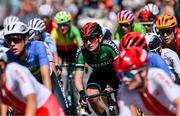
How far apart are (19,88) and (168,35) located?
178 inches

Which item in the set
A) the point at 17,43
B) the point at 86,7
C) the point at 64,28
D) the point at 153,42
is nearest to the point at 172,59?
the point at 153,42

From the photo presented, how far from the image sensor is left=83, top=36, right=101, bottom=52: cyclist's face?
11.1 meters

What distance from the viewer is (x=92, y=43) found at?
11.2 m

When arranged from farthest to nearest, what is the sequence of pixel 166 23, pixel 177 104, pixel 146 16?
pixel 146 16, pixel 166 23, pixel 177 104

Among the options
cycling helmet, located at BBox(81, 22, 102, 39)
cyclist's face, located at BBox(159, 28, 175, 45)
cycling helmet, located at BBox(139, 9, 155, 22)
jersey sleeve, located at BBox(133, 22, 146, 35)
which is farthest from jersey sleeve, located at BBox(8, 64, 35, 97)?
cycling helmet, located at BBox(139, 9, 155, 22)

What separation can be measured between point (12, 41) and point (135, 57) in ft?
7.88

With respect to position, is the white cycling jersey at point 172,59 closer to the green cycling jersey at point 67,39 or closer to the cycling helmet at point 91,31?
the cycling helmet at point 91,31

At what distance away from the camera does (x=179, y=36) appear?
11.9 m

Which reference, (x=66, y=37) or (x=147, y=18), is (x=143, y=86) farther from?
(x=66, y=37)

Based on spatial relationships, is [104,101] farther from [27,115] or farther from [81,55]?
[27,115]

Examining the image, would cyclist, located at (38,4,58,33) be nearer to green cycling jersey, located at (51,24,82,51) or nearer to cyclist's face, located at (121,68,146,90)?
green cycling jersey, located at (51,24,82,51)

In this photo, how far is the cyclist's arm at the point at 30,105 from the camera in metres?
7.27

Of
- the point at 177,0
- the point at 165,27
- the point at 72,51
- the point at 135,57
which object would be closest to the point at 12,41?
the point at 135,57

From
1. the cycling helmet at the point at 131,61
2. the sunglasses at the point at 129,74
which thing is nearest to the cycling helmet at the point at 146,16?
the cycling helmet at the point at 131,61
